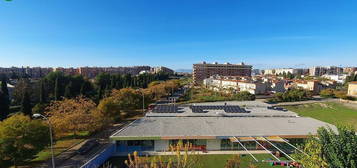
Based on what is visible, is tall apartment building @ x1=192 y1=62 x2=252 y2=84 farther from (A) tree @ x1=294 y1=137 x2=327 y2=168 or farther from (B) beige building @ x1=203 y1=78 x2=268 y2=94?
(A) tree @ x1=294 y1=137 x2=327 y2=168

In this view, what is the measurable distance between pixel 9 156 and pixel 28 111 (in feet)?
70.5

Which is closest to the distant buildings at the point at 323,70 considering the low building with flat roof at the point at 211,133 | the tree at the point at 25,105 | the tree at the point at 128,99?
the low building with flat roof at the point at 211,133

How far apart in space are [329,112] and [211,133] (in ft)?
123

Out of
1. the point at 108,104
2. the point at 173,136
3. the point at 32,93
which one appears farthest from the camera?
the point at 32,93

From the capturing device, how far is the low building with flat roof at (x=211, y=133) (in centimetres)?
1952

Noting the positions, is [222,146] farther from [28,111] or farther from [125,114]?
[28,111]

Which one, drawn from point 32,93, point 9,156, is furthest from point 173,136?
point 32,93

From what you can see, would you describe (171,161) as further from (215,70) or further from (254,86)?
(215,70)

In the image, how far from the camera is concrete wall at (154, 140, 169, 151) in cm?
2034


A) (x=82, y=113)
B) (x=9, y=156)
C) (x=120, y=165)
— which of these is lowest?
(x=120, y=165)

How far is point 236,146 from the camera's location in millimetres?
20828

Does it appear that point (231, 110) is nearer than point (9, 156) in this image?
No

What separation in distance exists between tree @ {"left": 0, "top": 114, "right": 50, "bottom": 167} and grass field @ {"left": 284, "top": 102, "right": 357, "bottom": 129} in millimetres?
44030

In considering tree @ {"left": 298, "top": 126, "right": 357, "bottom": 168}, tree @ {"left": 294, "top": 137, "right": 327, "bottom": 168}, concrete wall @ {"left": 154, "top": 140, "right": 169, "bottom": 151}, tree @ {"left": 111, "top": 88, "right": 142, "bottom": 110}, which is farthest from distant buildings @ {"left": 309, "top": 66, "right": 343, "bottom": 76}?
tree @ {"left": 298, "top": 126, "right": 357, "bottom": 168}
